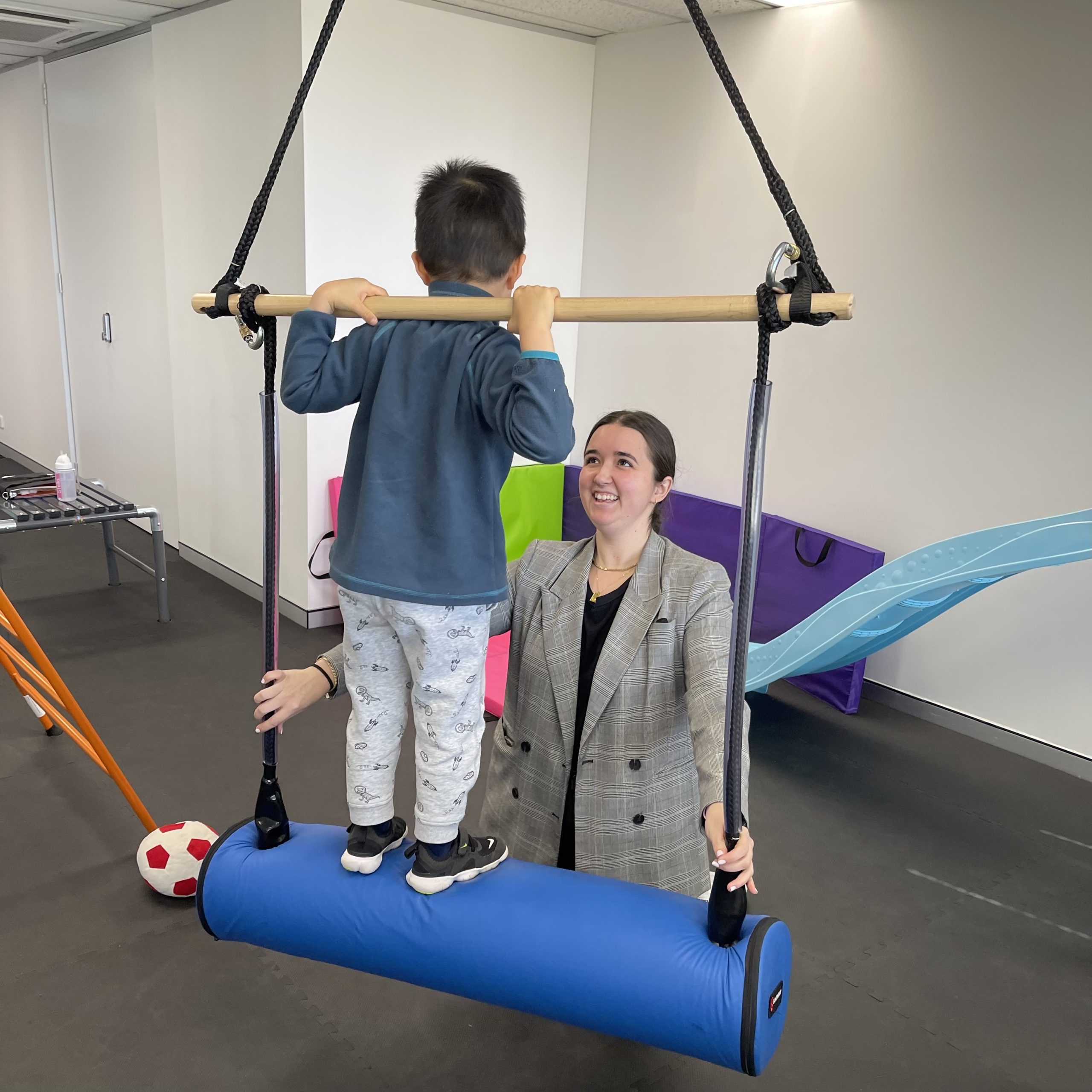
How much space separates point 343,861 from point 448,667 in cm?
39

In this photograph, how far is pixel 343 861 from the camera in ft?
5.45

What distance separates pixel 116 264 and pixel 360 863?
5819 millimetres

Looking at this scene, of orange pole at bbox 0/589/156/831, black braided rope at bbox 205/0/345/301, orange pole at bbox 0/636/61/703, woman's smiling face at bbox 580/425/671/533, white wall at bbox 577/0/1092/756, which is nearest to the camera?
black braided rope at bbox 205/0/345/301

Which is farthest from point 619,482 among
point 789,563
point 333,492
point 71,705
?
point 333,492

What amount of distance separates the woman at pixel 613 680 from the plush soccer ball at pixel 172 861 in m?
1.23

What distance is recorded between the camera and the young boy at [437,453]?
1489 mm

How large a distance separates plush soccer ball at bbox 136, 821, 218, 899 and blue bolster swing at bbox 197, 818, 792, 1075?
4.10 feet

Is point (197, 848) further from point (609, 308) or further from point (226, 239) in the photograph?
point (226, 239)

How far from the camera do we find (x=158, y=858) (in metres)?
2.85

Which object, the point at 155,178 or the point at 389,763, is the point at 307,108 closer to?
the point at 155,178

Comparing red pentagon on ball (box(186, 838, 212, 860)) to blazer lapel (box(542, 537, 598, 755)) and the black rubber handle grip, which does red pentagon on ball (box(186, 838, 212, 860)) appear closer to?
blazer lapel (box(542, 537, 598, 755))

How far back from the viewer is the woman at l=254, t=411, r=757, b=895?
6.22ft

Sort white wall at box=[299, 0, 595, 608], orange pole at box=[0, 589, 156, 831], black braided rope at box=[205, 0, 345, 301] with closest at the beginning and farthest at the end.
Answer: black braided rope at box=[205, 0, 345, 301]
orange pole at box=[0, 589, 156, 831]
white wall at box=[299, 0, 595, 608]

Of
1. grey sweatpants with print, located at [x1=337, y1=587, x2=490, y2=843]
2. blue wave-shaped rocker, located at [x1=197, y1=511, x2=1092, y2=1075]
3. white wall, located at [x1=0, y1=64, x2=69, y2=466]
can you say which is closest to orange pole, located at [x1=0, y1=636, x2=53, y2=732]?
blue wave-shaped rocker, located at [x1=197, y1=511, x2=1092, y2=1075]
